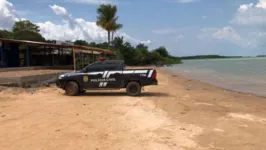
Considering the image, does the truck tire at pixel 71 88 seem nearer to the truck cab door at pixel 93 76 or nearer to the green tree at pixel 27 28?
the truck cab door at pixel 93 76

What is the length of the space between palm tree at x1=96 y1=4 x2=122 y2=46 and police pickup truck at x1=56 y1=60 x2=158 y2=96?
36.9m

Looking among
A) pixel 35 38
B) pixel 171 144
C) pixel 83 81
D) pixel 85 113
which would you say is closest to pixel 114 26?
pixel 35 38

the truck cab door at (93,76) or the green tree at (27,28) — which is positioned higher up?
the green tree at (27,28)

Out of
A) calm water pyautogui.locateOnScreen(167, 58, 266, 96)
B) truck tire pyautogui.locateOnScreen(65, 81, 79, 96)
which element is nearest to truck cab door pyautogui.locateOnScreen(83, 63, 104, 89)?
truck tire pyautogui.locateOnScreen(65, 81, 79, 96)

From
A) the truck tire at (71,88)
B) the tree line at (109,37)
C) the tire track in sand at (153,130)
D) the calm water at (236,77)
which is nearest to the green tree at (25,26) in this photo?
the tree line at (109,37)

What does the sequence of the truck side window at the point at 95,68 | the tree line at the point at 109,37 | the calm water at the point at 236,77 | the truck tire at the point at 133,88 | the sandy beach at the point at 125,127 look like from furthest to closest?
the tree line at the point at 109,37, the calm water at the point at 236,77, the truck side window at the point at 95,68, the truck tire at the point at 133,88, the sandy beach at the point at 125,127

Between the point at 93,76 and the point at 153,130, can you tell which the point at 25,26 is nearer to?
the point at 93,76

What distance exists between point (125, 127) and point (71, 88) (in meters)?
6.92

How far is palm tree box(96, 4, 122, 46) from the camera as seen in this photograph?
4975cm

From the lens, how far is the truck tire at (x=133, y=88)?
13422 mm

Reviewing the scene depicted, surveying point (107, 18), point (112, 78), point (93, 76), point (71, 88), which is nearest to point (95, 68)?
point (93, 76)

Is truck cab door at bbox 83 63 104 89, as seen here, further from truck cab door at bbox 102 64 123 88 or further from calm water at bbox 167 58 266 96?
calm water at bbox 167 58 266 96

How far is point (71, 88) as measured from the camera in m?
13.6

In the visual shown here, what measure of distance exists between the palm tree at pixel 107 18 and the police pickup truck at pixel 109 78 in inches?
1452
